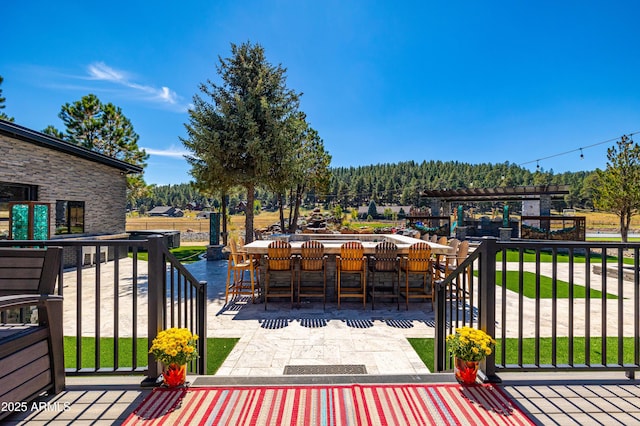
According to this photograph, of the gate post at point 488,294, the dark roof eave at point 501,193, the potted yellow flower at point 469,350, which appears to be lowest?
the potted yellow flower at point 469,350

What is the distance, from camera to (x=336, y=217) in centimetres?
2811

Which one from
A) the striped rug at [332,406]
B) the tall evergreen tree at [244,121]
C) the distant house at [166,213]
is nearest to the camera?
the striped rug at [332,406]

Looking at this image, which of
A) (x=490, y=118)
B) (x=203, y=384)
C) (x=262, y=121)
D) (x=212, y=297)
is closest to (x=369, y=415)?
(x=203, y=384)

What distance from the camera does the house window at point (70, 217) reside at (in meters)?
10.8

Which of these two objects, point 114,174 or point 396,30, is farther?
point 114,174

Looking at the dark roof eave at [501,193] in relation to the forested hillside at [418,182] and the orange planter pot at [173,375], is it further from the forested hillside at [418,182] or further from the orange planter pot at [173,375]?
the forested hillside at [418,182]

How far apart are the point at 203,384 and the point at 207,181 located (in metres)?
10.2

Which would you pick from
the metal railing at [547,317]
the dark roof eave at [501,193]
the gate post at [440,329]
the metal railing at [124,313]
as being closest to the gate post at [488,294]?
the metal railing at [547,317]

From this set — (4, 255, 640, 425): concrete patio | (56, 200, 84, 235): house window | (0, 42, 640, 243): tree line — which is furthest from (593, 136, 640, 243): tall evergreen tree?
(56, 200, 84, 235): house window

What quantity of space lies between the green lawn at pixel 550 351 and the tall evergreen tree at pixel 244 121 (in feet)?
27.5

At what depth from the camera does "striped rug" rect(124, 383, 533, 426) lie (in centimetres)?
188

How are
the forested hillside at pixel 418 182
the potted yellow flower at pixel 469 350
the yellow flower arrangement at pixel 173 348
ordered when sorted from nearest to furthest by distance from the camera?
1. the yellow flower arrangement at pixel 173 348
2. the potted yellow flower at pixel 469 350
3. the forested hillside at pixel 418 182

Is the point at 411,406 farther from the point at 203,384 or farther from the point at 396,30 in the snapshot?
the point at 396,30

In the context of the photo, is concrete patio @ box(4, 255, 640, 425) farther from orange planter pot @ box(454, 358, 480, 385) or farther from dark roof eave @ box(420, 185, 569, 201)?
dark roof eave @ box(420, 185, 569, 201)
